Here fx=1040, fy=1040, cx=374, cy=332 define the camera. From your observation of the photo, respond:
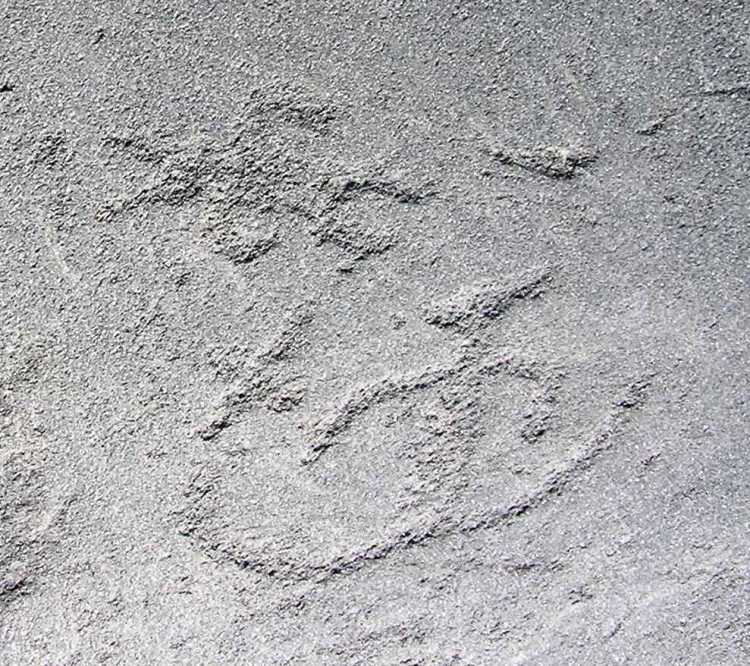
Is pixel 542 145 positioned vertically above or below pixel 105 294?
above

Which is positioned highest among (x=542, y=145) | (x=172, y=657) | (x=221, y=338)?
(x=542, y=145)

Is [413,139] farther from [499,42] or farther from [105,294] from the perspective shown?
[105,294]

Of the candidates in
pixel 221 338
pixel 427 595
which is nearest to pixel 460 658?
pixel 427 595

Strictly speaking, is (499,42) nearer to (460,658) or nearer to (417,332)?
(417,332)

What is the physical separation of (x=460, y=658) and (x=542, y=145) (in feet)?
1.39

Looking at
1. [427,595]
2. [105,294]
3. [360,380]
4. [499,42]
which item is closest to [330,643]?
[427,595]

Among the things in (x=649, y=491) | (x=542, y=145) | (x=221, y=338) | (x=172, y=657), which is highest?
(x=542, y=145)

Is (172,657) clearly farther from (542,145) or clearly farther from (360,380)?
(542,145)

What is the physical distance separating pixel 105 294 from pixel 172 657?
1.01ft

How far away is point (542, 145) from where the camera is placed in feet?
2.71

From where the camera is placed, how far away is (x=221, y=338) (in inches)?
33.7

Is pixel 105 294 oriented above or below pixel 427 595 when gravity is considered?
above

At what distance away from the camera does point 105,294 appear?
0.86 m

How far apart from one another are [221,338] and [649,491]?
0.37 m
